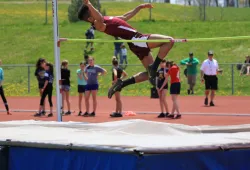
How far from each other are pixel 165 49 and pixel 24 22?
2979 cm

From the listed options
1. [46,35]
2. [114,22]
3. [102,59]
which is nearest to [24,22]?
[46,35]

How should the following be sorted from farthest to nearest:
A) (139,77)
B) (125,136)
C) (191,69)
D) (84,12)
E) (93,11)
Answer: (191,69), (139,77), (84,12), (93,11), (125,136)

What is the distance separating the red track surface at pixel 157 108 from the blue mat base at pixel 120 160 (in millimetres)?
7681

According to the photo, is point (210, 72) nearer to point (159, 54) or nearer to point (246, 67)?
point (246, 67)

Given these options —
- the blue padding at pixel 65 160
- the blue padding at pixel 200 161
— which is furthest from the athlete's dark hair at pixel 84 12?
the blue padding at pixel 200 161

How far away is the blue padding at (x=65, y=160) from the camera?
20.5 feet

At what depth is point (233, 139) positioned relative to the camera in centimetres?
700

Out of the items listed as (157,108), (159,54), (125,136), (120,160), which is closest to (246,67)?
(157,108)

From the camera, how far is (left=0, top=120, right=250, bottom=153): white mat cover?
20.9 ft

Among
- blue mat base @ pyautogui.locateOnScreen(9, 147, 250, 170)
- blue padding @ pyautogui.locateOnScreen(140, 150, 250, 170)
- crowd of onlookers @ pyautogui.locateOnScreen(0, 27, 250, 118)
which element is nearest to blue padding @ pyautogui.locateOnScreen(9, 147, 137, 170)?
blue mat base @ pyautogui.locateOnScreen(9, 147, 250, 170)

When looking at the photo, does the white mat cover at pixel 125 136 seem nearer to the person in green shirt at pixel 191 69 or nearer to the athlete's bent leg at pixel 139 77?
the athlete's bent leg at pixel 139 77

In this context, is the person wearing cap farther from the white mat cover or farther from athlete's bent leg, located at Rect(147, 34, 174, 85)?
the white mat cover

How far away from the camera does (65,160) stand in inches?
266

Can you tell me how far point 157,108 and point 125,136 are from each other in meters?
11.4
